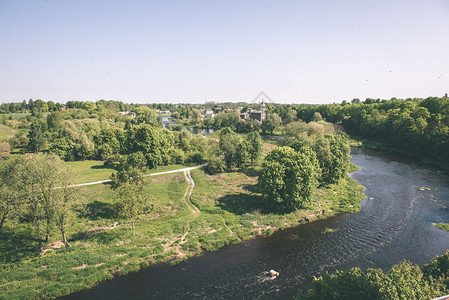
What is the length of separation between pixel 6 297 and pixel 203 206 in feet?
82.8

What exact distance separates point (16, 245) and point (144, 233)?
14.4 metres

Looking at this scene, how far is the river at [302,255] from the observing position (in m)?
23.1

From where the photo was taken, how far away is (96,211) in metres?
36.2

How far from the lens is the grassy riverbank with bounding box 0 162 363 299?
2377 cm

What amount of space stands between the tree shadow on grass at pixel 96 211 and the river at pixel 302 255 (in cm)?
1314

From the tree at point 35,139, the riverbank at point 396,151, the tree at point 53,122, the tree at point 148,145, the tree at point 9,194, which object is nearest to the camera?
the tree at point 9,194

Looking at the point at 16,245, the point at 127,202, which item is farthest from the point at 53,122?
the point at 127,202

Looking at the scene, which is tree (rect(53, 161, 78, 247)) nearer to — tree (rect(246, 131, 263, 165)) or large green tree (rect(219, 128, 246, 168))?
large green tree (rect(219, 128, 246, 168))

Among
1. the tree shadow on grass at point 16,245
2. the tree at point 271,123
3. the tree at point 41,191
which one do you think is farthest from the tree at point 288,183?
the tree at point 271,123

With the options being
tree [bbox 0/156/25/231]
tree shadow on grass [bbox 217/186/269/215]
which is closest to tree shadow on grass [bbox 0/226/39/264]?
tree [bbox 0/156/25/231]

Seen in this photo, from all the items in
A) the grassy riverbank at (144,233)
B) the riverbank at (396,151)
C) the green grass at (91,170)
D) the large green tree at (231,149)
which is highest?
the large green tree at (231,149)

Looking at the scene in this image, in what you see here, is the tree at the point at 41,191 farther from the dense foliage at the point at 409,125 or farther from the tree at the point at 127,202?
the dense foliage at the point at 409,125

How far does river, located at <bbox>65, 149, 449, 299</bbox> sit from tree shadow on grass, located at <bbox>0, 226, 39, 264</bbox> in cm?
942

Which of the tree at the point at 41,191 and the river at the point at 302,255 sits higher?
the tree at the point at 41,191
